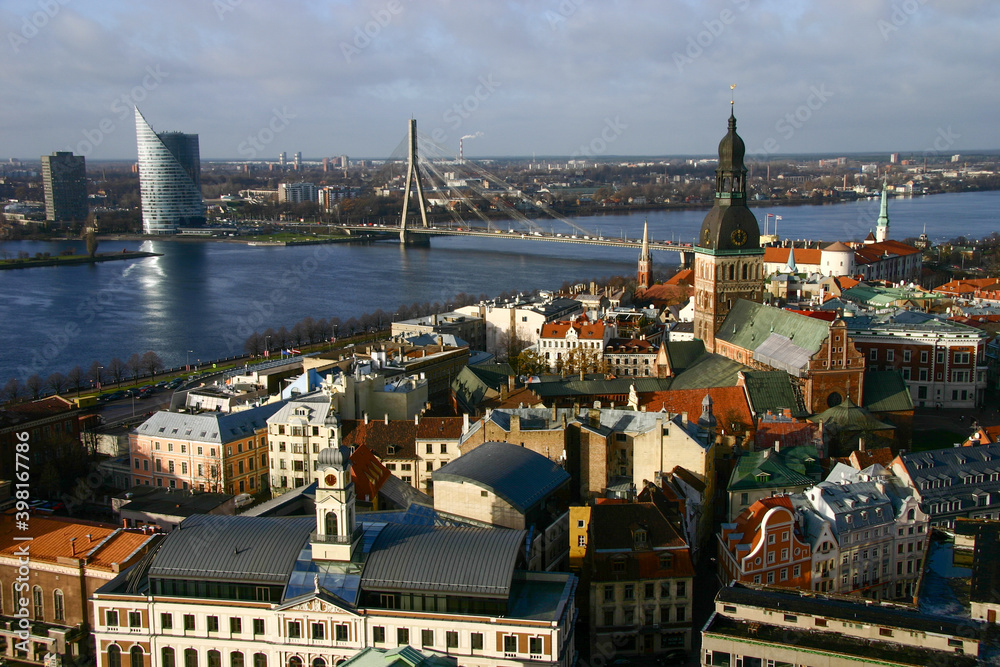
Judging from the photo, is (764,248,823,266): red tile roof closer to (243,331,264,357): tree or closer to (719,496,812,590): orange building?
(243,331,264,357): tree

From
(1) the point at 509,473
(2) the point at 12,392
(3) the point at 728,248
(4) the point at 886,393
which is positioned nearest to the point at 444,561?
(1) the point at 509,473

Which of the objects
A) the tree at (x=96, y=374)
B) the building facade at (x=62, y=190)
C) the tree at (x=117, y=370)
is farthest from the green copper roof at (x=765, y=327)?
the building facade at (x=62, y=190)

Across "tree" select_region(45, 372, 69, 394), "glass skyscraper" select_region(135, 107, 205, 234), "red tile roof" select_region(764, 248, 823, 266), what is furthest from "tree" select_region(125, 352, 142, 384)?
"glass skyscraper" select_region(135, 107, 205, 234)

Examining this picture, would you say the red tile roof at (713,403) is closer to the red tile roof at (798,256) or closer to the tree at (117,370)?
the tree at (117,370)

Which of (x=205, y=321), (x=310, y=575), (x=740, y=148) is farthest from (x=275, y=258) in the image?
(x=310, y=575)

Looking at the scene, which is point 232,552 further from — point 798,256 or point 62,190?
point 62,190

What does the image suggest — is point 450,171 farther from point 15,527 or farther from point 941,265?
point 15,527
